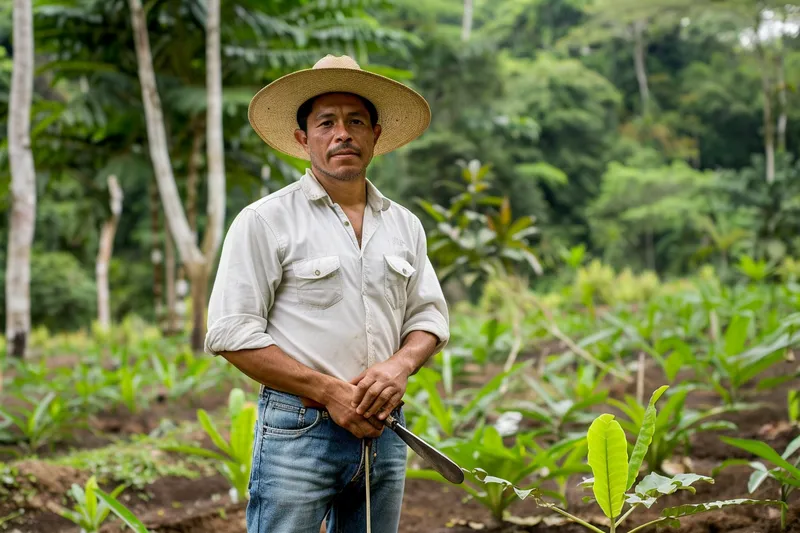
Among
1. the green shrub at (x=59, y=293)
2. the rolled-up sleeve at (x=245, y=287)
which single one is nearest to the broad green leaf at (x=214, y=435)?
the rolled-up sleeve at (x=245, y=287)

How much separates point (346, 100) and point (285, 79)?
0.15m

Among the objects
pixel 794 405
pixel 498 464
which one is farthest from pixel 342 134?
pixel 794 405

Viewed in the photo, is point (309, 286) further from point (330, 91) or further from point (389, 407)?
point (330, 91)

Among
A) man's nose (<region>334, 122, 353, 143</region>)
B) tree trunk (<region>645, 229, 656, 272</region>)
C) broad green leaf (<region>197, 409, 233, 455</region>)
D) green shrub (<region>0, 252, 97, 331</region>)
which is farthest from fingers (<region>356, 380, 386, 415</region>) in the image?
tree trunk (<region>645, 229, 656, 272</region>)

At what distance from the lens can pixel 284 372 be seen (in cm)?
160

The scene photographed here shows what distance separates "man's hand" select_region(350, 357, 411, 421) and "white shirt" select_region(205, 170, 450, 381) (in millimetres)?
80

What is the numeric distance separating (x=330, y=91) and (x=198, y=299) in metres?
6.02

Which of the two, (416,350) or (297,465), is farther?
(416,350)

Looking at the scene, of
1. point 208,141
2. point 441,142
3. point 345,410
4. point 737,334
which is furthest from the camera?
point 441,142

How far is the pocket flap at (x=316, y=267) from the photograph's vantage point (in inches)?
66.1

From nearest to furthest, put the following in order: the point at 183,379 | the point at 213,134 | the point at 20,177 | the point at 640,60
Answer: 1. the point at 183,379
2. the point at 20,177
3. the point at 213,134
4. the point at 640,60

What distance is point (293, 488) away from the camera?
64.5 inches

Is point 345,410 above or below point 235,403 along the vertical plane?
above

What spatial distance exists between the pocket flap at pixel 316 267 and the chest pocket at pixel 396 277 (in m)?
0.14
